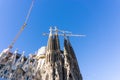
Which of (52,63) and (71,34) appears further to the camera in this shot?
(71,34)

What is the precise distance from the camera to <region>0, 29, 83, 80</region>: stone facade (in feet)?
173

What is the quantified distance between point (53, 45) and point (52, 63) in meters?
7.97

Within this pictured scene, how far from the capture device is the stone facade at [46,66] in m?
52.7

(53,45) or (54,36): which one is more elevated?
(54,36)

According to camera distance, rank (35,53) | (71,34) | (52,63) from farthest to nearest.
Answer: (71,34), (35,53), (52,63)

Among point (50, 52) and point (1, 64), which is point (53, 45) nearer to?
point (50, 52)

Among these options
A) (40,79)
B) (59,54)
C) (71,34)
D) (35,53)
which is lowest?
(40,79)

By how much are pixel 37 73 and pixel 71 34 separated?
28955 mm

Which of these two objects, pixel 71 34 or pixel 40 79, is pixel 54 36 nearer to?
pixel 71 34

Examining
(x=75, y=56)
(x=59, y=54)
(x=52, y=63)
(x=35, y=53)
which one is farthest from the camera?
(x=35, y=53)

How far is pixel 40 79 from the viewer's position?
56656 mm

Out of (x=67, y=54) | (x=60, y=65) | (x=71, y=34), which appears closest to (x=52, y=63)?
(x=60, y=65)

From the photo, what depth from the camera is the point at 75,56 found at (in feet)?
224

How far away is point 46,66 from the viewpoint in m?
58.0
